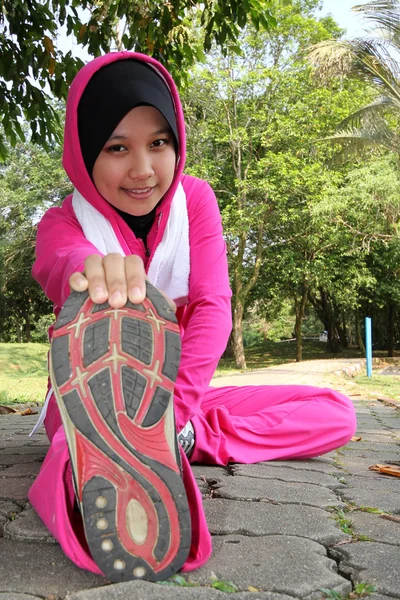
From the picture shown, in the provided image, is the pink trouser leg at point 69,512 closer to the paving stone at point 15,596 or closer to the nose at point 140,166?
the paving stone at point 15,596

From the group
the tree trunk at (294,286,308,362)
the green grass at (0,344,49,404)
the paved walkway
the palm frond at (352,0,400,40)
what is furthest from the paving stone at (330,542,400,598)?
Result: the tree trunk at (294,286,308,362)

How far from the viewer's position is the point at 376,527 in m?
1.70

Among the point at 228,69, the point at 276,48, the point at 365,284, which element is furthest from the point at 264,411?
the point at 365,284

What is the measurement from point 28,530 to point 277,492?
80 centimetres

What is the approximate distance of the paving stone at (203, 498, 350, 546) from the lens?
5.27 feet

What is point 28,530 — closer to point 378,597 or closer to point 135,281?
point 135,281

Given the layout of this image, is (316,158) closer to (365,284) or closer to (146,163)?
(365,284)

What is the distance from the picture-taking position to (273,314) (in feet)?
90.4

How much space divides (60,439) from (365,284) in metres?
19.9

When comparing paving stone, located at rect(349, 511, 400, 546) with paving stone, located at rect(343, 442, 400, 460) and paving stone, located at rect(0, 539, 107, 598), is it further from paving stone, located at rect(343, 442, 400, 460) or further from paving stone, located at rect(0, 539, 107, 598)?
paving stone, located at rect(343, 442, 400, 460)

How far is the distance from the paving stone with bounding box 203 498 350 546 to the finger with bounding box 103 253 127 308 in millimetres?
690

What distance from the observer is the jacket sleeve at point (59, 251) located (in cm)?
173

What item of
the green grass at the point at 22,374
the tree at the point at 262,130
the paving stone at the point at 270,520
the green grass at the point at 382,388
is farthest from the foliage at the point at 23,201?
the paving stone at the point at 270,520

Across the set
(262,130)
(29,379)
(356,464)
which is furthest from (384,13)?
(356,464)
